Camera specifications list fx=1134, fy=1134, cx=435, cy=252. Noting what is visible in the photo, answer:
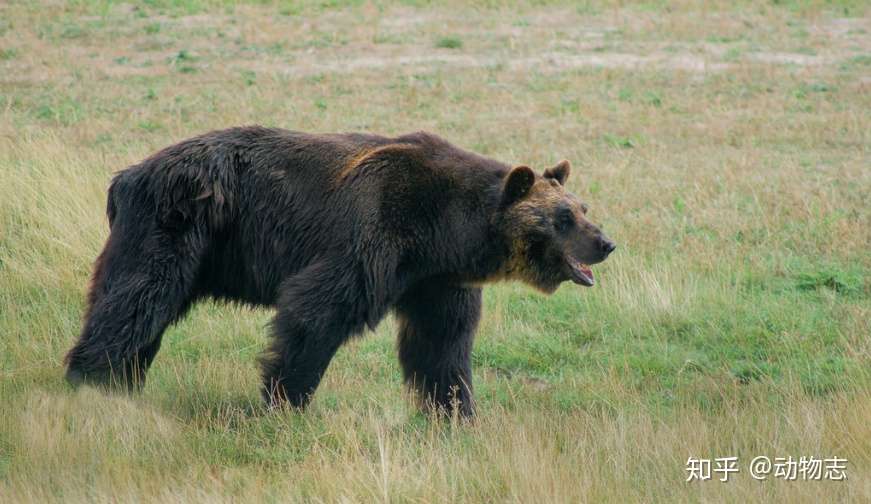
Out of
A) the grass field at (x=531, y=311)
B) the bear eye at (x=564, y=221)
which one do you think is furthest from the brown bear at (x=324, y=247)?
the grass field at (x=531, y=311)

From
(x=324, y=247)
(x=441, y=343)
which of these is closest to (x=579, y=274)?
(x=441, y=343)

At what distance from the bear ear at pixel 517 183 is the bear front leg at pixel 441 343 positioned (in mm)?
657

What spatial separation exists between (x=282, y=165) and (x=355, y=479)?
2.49 m

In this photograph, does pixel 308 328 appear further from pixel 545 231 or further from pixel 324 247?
pixel 545 231

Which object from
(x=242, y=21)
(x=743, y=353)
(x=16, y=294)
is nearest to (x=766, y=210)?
(x=743, y=353)

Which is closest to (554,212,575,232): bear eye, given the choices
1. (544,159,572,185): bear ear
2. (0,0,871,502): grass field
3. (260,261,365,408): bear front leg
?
(544,159,572,185): bear ear

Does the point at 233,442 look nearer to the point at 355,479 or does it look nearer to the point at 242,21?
the point at 355,479

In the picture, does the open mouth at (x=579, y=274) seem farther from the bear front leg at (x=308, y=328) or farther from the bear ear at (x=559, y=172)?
the bear front leg at (x=308, y=328)

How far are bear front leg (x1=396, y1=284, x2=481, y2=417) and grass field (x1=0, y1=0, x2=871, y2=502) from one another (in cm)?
19

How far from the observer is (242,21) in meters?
27.3

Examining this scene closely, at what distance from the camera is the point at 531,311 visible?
925 centimetres

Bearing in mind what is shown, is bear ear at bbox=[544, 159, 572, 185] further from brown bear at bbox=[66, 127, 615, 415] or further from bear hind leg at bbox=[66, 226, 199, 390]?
bear hind leg at bbox=[66, 226, 199, 390]

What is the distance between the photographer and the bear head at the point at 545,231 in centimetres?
698

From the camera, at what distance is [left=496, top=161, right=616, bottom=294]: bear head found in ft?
22.9
